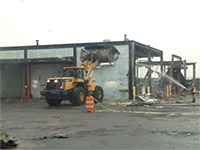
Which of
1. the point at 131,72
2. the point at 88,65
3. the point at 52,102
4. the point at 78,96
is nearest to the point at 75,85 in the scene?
the point at 78,96

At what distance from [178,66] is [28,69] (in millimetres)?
18271

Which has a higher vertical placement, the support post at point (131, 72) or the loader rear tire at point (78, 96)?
the support post at point (131, 72)

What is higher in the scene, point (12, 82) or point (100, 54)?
point (100, 54)

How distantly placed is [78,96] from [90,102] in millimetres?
4126

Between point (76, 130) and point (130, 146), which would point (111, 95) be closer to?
point (76, 130)

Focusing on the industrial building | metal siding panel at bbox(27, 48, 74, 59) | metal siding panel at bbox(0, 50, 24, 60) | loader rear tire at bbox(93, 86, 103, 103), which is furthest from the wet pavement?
metal siding panel at bbox(0, 50, 24, 60)

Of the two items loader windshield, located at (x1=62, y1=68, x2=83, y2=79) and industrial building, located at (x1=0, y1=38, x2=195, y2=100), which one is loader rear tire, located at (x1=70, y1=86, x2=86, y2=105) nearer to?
loader windshield, located at (x1=62, y1=68, x2=83, y2=79)

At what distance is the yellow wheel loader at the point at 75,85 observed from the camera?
19.1 metres

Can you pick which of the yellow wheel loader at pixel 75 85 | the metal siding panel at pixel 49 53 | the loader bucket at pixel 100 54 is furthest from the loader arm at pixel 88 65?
the metal siding panel at pixel 49 53

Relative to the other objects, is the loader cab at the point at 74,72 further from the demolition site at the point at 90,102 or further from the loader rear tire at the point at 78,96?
the loader rear tire at the point at 78,96

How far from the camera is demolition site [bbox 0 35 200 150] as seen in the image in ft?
26.8

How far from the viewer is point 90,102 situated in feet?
49.9

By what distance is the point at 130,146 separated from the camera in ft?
23.7

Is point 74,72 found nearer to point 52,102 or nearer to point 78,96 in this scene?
point 78,96
